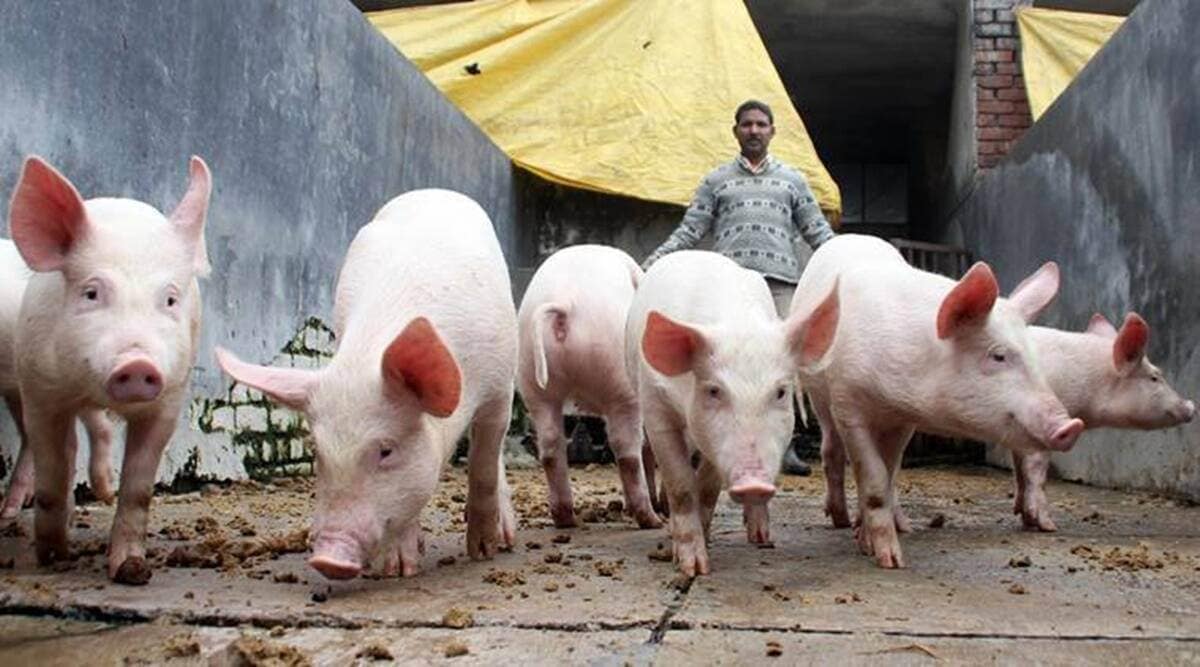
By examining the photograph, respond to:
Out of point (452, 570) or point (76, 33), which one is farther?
point (76, 33)

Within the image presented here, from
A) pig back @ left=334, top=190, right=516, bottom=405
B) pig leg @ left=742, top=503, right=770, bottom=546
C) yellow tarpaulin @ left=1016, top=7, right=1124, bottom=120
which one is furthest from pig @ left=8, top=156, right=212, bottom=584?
yellow tarpaulin @ left=1016, top=7, right=1124, bottom=120

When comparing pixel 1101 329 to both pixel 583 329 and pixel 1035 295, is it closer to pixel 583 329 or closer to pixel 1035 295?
pixel 1035 295

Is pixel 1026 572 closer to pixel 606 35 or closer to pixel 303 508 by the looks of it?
pixel 303 508

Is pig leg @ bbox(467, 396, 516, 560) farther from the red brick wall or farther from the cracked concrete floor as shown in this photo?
the red brick wall

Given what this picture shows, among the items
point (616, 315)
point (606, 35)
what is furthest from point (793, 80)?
point (616, 315)

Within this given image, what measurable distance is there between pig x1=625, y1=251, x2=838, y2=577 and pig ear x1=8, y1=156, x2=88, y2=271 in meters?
1.49

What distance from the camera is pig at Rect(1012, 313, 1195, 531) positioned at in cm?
541

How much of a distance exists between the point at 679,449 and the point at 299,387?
1246 millimetres

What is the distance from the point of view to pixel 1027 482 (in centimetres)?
492

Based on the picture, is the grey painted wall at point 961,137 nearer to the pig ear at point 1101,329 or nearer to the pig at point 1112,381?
the pig ear at point 1101,329

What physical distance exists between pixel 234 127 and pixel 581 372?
6.74ft

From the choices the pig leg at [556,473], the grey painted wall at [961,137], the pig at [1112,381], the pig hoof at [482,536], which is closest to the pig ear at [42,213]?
the pig hoof at [482,536]

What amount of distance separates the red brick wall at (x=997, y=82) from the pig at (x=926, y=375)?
20.9ft

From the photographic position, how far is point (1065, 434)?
3686 millimetres
